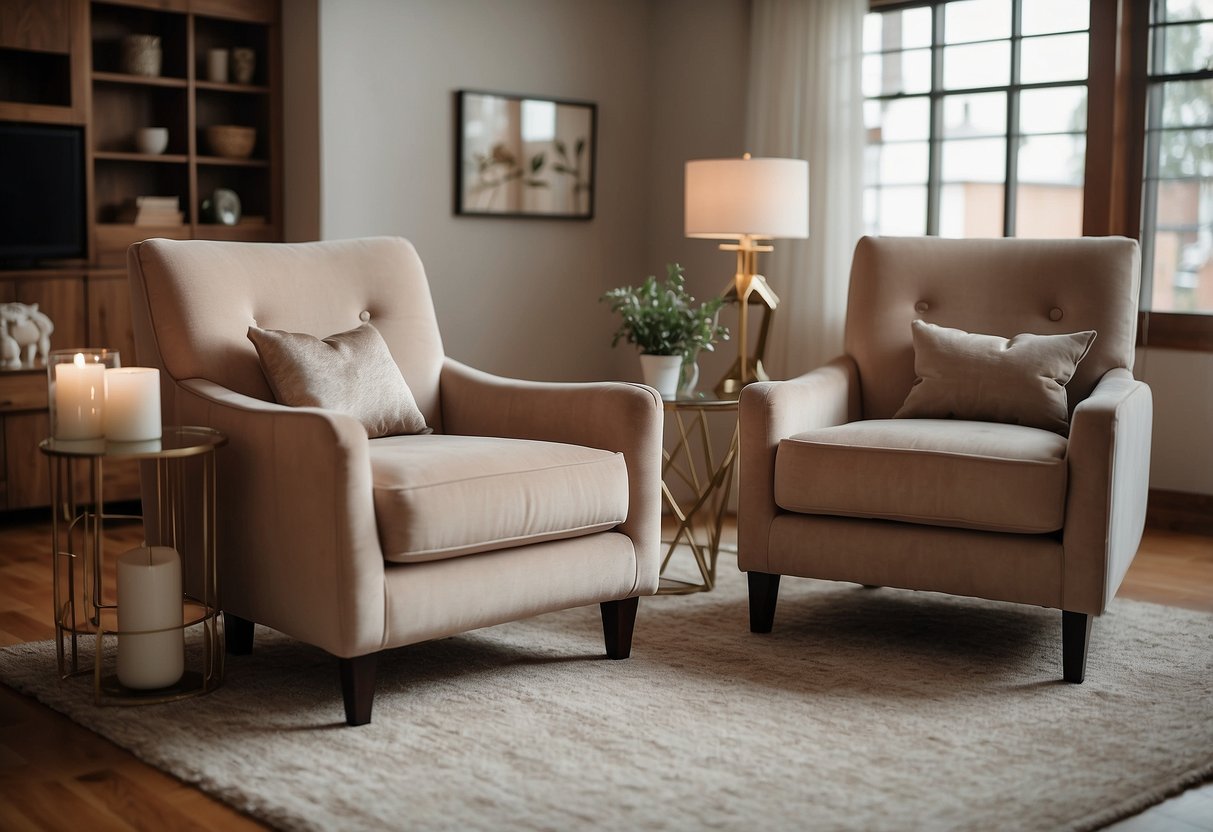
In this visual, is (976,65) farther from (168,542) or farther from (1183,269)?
(168,542)

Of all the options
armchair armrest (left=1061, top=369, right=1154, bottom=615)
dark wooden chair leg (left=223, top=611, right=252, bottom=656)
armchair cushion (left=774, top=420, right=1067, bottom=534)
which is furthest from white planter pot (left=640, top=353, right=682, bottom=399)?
dark wooden chair leg (left=223, top=611, right=252, bottom=656)

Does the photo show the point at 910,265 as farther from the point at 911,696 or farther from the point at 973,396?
the point at 911,696

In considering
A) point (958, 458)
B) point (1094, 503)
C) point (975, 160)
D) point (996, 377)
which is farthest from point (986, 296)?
point (975, 160)

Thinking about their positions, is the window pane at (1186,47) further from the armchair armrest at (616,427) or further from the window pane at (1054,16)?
the armchair armrest at (616,427)

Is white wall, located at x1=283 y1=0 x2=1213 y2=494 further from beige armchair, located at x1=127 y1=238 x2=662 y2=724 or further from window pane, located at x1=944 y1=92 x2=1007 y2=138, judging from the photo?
beige armchair, located at x1=127 y1=238 x2=662 y2=724

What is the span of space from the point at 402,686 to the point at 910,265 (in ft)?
5.95

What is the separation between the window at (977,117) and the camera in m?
4.62

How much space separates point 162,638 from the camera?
101 inches

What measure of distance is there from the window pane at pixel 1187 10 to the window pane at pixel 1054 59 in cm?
28

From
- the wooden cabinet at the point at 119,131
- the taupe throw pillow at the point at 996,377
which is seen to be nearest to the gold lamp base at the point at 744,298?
the taupe throw pillow at the point at 996,377

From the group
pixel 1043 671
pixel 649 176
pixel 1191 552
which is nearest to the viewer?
pixel 1043 671

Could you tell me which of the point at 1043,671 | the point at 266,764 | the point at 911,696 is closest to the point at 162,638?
the point at 266,764

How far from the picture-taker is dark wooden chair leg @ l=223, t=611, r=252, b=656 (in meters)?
2.90

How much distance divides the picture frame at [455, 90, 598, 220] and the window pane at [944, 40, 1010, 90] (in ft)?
4.73
